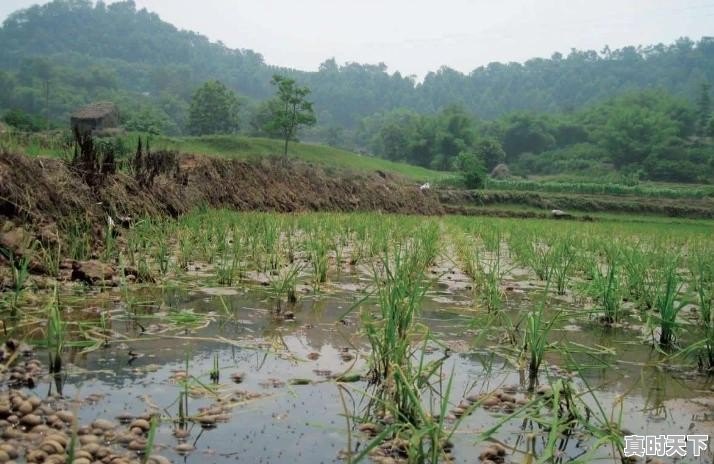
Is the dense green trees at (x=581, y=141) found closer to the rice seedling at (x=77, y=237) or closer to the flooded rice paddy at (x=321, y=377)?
the rice seedling at (x=77, y=237)

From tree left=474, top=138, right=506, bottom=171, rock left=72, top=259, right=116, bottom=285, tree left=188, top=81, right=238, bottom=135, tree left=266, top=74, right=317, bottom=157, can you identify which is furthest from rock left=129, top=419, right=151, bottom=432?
tree left=474, top=138, right=506, bottom=171

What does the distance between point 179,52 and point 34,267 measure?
422ft

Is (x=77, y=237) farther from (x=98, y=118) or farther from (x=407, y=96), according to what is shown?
(x=407, y=96)

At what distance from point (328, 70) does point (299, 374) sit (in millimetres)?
136676

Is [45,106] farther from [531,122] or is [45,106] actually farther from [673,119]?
[673,119]

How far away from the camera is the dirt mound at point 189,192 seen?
6.20 metres

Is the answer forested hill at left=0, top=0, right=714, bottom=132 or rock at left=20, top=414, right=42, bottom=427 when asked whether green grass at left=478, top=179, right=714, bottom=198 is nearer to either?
rock at left=20, top=414, right=42, bottom=427

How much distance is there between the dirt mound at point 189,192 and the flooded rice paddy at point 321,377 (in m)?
1.96

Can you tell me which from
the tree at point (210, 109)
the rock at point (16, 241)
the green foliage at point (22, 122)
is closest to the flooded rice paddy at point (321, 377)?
the rock at point (16, 241)

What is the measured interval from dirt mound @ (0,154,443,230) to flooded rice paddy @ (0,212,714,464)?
1.96m

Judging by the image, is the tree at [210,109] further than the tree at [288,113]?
Yes

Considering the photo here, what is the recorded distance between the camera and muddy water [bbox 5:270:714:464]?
2.29 metres

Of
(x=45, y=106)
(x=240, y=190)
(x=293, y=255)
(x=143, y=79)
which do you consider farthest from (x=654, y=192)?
(x=143, y=79)

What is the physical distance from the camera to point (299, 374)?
2973mm
